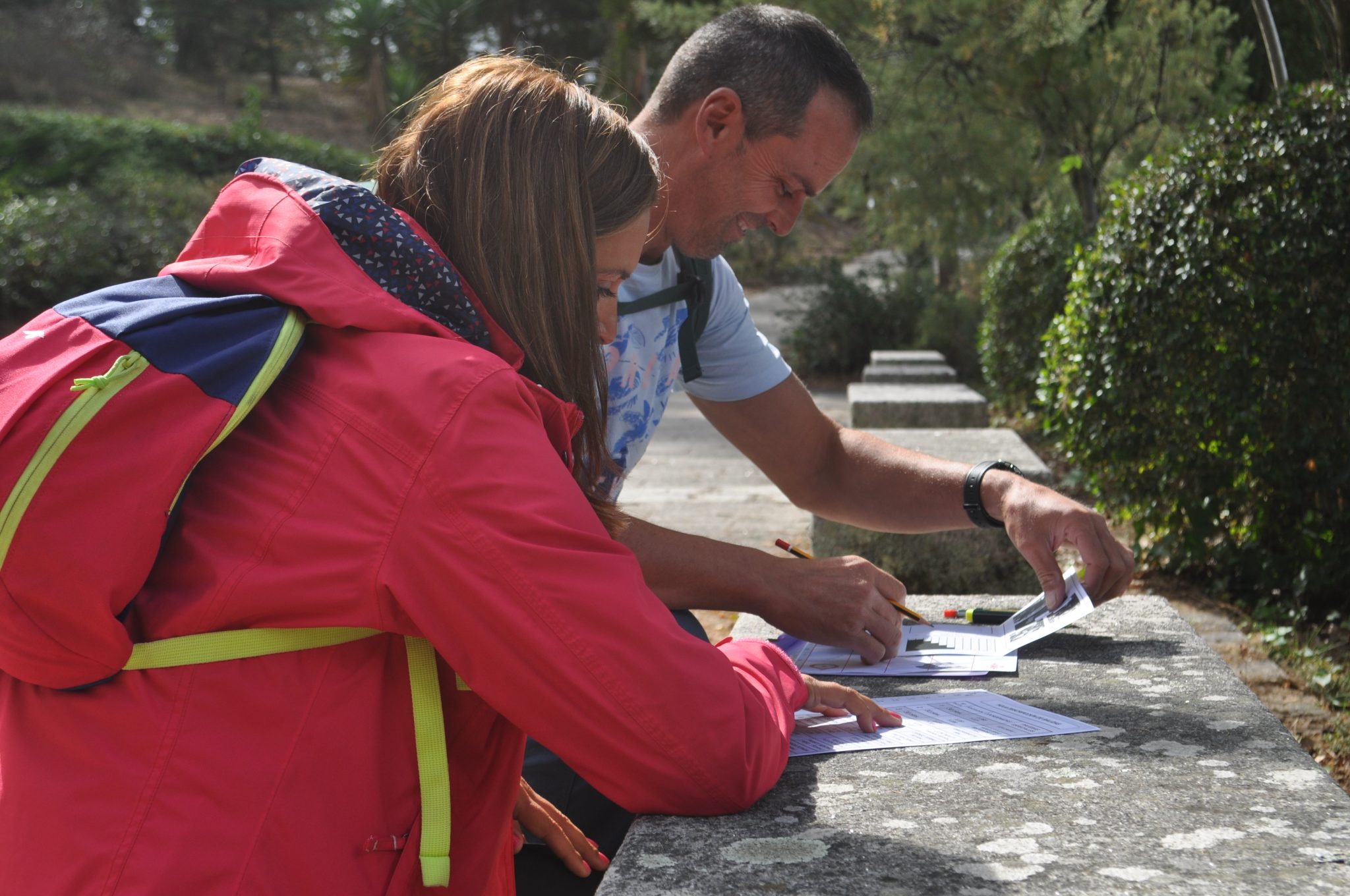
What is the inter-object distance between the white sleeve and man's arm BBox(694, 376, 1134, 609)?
3cm

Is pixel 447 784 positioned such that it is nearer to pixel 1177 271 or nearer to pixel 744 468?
pixel 1177 271

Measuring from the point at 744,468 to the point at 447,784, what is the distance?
737 cm

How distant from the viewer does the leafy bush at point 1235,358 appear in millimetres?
4281

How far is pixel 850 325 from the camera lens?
14797 mm

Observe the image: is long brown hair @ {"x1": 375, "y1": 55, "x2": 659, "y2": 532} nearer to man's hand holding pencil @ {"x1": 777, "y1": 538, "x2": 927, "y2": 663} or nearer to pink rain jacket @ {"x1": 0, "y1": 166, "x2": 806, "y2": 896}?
pink rain jacket @ {"x1": 0, "y1": 166, "x2": 806, "y2": 896}

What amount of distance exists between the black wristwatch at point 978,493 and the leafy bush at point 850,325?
1247 centimetres

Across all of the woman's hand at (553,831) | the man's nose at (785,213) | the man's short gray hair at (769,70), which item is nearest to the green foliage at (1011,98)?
the man's short gray hair at (769,70)

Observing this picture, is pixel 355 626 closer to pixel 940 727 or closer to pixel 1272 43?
pixel 940 727

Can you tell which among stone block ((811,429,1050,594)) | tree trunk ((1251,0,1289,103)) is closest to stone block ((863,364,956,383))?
tree trunk ((1251,0,1289,103))

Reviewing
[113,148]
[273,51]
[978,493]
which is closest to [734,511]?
→ [978,493]

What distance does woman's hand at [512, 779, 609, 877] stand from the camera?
67.9 inches

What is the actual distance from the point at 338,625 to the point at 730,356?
70.2 inches

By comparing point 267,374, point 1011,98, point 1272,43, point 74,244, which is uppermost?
point 1011,98

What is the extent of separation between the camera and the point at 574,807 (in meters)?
1.96
